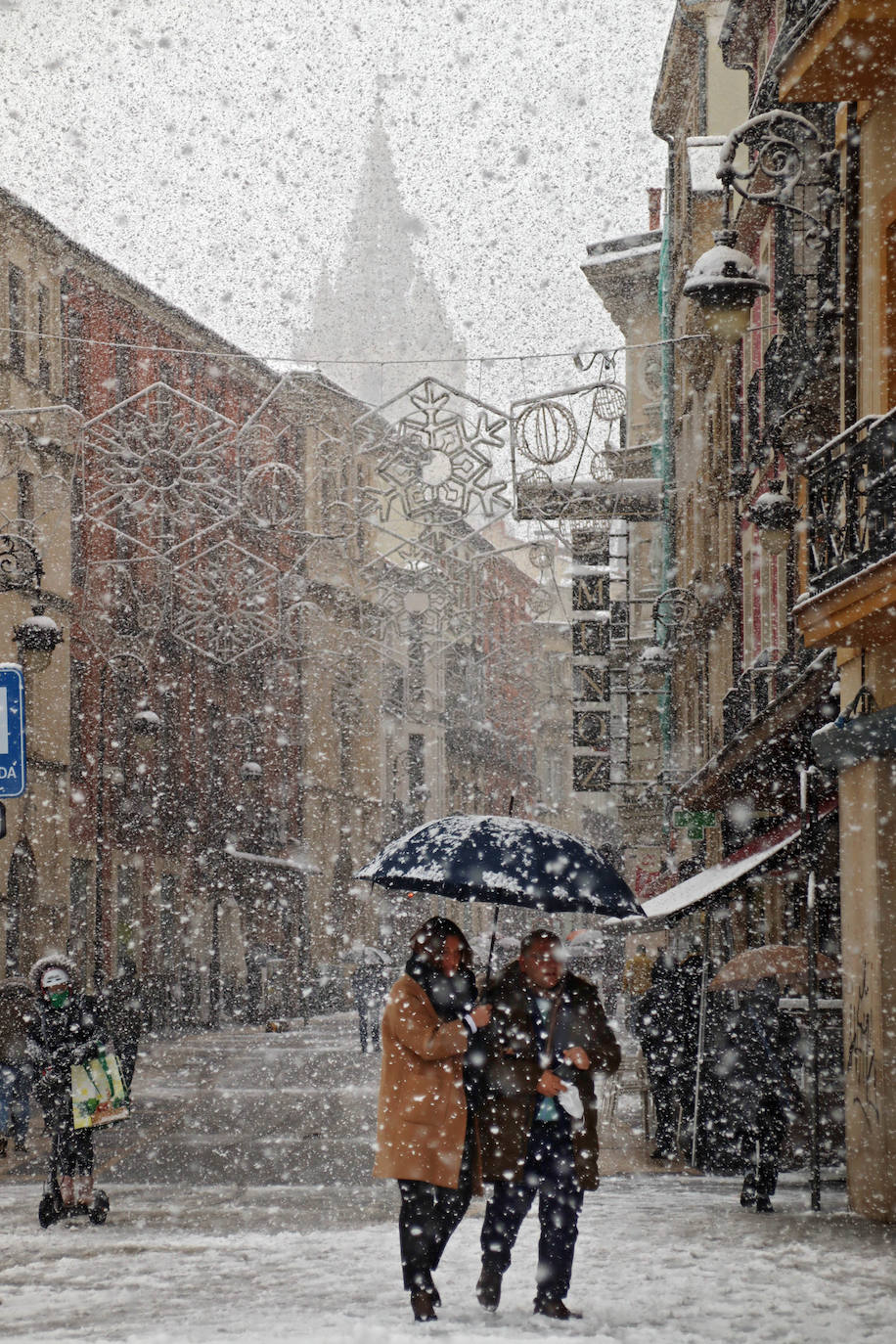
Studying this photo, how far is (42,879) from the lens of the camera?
117ft

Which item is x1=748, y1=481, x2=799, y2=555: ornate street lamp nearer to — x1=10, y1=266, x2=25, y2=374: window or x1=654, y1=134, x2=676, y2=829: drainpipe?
x1=654, y1=134, x2=676, y2=829: drainpipe

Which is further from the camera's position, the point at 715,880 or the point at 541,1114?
the point at 715,880

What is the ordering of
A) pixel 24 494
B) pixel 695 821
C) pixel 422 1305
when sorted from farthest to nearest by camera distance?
pixel 24 494 → pixel 695 821 → pixel 422 1305

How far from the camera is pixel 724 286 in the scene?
13062 millimetres

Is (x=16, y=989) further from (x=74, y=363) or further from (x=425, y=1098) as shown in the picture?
(x=74, y=363)

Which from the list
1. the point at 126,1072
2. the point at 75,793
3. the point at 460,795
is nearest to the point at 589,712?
the point at 75,793

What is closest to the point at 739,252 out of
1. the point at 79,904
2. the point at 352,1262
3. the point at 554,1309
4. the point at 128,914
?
the point at 352,1262

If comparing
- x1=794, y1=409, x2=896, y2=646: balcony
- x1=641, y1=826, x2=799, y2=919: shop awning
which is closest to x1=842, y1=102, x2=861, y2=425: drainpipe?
x1=794, y1=409, x2=896, y2=646: balcony

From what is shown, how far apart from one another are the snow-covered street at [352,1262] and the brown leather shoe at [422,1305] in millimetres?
81

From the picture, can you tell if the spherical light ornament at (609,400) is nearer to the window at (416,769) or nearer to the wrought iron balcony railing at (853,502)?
the wrought iron balcony railing at (853,502)

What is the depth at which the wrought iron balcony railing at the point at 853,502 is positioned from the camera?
39.6 feet

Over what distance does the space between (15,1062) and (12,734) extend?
5.30m

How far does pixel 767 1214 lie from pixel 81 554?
97.2 feet

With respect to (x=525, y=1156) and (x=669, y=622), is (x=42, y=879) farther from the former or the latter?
(x=525, y=1156)
